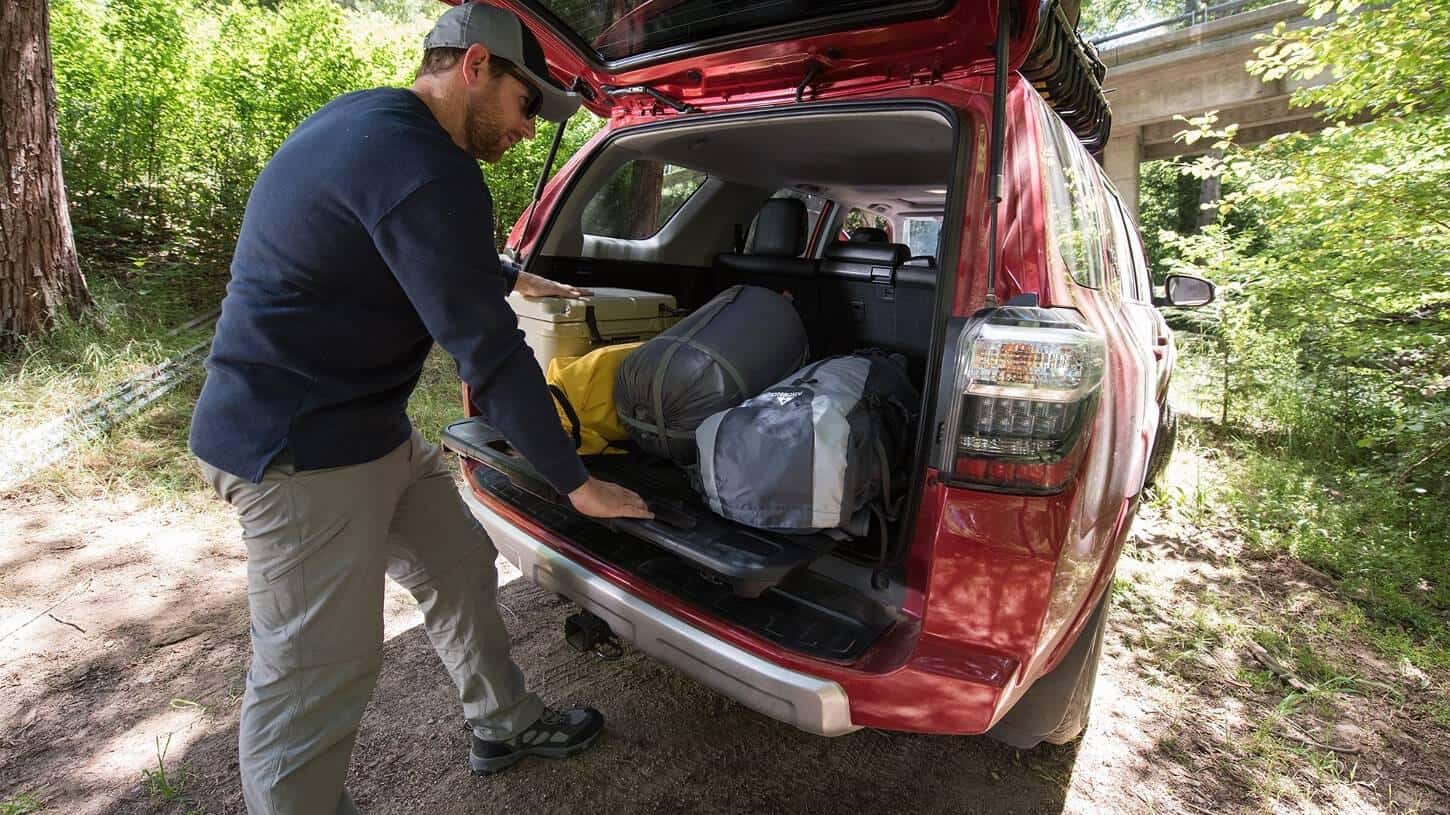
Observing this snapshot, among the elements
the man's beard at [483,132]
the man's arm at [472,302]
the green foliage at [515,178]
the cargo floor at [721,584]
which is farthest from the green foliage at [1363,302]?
the green foliage at [515,178]

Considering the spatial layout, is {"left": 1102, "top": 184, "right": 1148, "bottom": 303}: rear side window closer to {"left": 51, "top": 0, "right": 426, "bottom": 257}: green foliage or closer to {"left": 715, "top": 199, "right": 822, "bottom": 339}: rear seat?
{"left": 715, "top": 199, "right": 822, "bottom": 339}: rear seat

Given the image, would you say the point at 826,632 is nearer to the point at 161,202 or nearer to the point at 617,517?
the point at 617,517

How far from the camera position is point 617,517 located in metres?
1.62

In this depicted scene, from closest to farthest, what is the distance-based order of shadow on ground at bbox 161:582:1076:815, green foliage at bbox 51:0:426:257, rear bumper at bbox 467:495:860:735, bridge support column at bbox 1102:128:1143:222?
1. rear bumper at bbox 467:495:860:735
2. shadow on ground at bbox 161:582:1076:815
3. green foliage at bbox 51:0:426:257
4. bridge support column at bbox 1102:128:1143:222

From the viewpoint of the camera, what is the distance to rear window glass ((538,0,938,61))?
178 centimetres

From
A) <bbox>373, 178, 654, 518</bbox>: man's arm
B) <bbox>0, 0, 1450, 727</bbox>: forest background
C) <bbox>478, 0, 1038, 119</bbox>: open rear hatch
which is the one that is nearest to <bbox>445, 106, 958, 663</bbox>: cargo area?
<bbox>478, 0, 1038, 119</bbox>: open rear hatch

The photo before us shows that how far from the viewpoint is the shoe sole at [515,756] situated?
1951 mm

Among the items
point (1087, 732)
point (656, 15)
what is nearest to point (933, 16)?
point (656, 15)

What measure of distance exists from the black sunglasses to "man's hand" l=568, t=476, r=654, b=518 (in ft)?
2.62

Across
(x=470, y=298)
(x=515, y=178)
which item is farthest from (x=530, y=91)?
(x=515, y=178)

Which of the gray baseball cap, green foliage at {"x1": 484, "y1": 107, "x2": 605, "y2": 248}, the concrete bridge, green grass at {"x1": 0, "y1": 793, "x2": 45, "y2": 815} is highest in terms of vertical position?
the concrete bridge

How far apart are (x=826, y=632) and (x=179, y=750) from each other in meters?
1.86

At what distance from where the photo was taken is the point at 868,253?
2.82 meters

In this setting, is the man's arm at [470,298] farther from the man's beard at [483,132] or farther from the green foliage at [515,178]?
the green foliage at [515,178]
